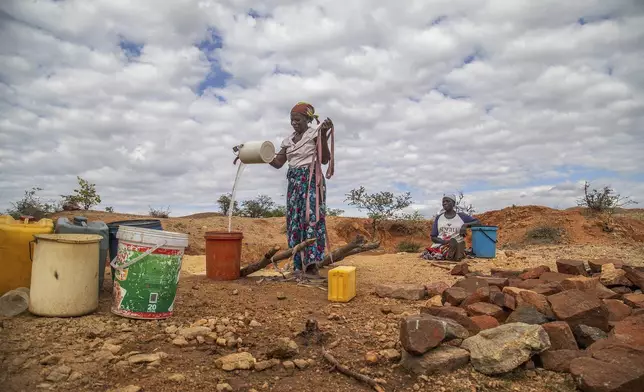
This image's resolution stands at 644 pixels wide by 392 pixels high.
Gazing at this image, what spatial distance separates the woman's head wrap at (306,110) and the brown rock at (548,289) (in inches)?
117

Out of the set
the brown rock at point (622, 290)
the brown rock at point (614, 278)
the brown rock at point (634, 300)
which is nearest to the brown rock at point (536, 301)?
the brown rock at point (634, 300)

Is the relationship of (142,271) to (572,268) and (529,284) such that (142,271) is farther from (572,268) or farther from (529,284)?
(572,268)

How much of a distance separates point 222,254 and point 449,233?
4233 mm

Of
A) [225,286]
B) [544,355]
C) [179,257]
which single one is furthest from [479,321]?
[225,286]

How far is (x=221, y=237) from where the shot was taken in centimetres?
502

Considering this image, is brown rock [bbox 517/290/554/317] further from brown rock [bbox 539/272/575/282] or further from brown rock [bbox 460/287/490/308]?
brown rock [bbox 539/272/575/282]

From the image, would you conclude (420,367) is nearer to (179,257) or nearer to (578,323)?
(578,323)

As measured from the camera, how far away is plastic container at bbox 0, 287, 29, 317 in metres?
3.26

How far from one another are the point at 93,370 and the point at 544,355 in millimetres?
2543

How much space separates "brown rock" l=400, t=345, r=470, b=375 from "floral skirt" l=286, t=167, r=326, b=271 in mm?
2596

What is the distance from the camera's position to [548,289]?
3807 mm

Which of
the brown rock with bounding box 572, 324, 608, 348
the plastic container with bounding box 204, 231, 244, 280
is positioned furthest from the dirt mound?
the brown rock with bounding box 572, 324, 608, 348

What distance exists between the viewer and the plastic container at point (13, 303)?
10.7 ft

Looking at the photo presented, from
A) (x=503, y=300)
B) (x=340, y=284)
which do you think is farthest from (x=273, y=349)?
(x=503, y=300)
